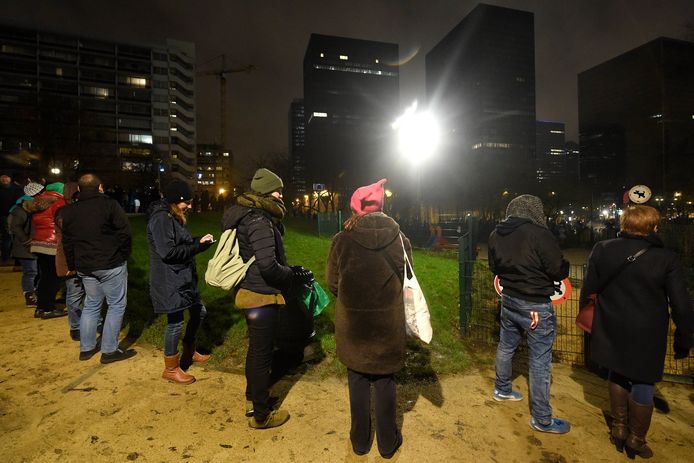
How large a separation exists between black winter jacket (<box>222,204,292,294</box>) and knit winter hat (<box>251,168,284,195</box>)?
0.19 metres

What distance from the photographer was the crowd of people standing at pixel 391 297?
9.13 feet

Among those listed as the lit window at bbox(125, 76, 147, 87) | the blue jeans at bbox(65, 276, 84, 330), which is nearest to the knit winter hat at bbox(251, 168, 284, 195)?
the blue jeans at bbox(65, 276, 84, 330)

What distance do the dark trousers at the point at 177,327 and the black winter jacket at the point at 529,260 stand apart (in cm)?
306

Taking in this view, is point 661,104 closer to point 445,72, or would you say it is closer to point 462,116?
Answer: point 462,116

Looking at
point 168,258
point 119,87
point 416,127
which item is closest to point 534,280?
point 168,258

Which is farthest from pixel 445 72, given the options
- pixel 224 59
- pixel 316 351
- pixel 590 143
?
pixel 316 351

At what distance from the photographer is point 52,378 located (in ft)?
13.8

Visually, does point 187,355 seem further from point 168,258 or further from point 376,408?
point 376,408

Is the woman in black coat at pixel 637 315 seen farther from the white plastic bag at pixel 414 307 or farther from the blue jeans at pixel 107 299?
the blue jeans at pixel 107 299

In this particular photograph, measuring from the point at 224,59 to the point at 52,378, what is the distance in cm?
14265

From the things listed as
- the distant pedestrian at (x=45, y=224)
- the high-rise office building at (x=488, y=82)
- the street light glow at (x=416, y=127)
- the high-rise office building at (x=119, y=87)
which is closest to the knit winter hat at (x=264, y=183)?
the distant pedestrian at (x=45, y=224)

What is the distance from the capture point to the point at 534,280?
335 centimetres

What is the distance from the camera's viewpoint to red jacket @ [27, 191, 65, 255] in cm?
560

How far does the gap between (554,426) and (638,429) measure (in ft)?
1.99
